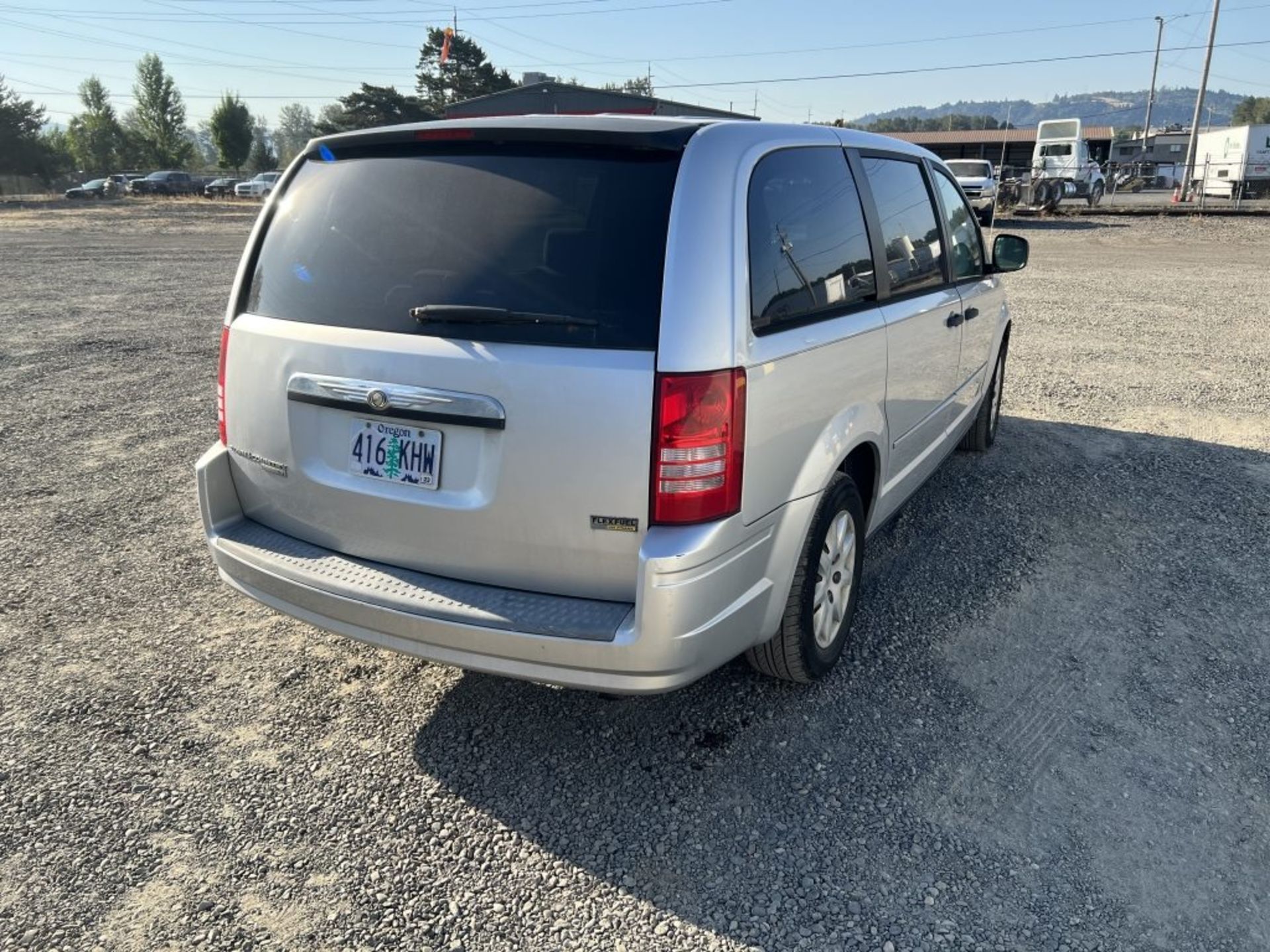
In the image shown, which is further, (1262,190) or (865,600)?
(1262,190)

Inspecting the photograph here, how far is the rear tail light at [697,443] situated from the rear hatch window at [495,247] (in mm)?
171

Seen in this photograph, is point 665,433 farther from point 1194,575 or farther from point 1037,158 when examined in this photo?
point 1037,158

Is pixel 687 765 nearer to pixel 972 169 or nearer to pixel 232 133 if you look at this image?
pixel 972 169

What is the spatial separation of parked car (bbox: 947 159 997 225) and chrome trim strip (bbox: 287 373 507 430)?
977 inches

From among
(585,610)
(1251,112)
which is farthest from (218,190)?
(1251,112)

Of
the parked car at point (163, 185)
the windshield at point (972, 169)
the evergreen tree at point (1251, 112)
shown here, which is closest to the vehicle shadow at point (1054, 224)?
the windshield at point (972, 169)

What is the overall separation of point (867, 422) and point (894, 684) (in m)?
0.98

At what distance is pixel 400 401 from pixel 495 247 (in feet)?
1.72

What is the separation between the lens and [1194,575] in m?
4.29

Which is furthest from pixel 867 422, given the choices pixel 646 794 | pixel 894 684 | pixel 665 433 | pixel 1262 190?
pixel 1262 190

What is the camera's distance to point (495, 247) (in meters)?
2.65

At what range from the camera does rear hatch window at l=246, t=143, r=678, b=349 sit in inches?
99.0

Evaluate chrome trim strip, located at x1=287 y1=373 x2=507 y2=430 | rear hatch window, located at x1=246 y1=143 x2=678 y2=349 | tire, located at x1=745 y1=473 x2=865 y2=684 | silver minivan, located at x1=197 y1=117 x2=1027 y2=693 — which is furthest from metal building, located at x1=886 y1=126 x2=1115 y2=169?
chrome trim strip, located at x1=287 y1=373 x2=507 y2=430

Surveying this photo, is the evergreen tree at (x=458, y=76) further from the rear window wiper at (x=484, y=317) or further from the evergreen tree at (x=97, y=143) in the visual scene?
the rear window wiper at (x=484, y=317)
